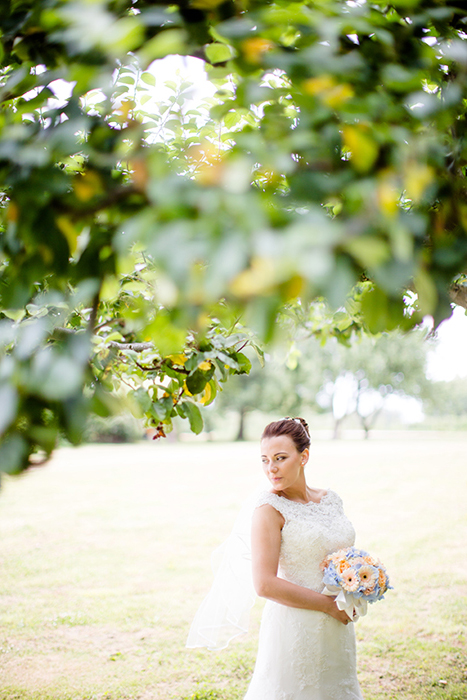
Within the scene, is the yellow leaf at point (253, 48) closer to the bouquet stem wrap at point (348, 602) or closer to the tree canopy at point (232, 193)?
the tree canopy at point (232, 193)

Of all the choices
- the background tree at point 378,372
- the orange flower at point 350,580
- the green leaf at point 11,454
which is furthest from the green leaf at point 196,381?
the background tree at point 378,372

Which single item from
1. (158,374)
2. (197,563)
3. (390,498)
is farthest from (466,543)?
(158,374)

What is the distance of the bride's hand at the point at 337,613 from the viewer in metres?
2.81

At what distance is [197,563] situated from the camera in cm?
912

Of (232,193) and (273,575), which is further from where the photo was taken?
(273,575)

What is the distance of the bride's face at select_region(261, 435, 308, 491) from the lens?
3.01m

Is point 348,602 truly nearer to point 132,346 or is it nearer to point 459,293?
point 132,346

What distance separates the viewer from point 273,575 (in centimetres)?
267

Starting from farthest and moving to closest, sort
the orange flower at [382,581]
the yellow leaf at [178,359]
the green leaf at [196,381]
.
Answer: the orange flower at [382,581], the yellow leaf at [178,359], the green leaf at [196,381]

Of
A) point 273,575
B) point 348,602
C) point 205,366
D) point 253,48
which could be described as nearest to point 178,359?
point 205,366

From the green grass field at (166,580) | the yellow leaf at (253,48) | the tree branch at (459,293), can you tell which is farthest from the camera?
the green grass field at (166,580)

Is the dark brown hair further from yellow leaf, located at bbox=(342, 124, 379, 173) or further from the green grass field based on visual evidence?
yellow leaf, located at bbox=(342, 124, 379, 173)

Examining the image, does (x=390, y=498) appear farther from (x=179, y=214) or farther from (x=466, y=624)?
(x=179, y=214)

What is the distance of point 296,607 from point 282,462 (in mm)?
824
